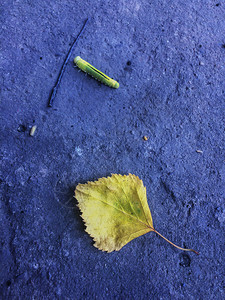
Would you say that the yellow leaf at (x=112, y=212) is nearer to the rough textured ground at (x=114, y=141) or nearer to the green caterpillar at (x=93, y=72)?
the rough textured ground at (x=114, y=141)

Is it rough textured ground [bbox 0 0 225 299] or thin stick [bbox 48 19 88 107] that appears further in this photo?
thin stick [bbox 48 19 88 107]

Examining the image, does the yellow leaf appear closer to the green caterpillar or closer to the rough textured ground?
the rough textured ground

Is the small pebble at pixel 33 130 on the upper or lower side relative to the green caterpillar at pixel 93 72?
lower

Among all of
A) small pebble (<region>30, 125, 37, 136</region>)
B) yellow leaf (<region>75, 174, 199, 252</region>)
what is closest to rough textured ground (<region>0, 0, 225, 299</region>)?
small pebble (<region>30, 125, 37, 136</region>)

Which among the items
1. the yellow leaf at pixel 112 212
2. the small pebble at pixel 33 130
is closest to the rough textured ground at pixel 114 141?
the small pebble at pixel 33 130

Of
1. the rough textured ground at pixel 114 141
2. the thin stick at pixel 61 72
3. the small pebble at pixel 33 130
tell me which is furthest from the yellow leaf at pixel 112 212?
the thin stick at pixel 61 72

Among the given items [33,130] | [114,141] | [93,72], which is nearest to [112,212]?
[114,141]

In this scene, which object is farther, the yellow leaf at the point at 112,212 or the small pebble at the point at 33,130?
the small pebble at the point at 33,130

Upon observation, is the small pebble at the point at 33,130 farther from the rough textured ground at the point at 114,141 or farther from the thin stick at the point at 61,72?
the thin stick at the point at 61,72
